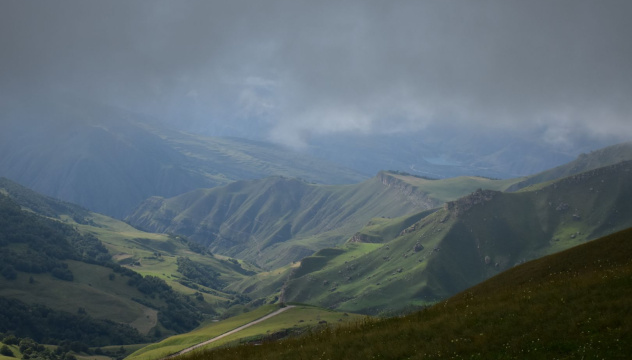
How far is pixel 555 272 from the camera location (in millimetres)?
55594

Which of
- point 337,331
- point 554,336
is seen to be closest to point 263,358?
point 337,331

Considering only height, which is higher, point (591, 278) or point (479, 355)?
point (591, 278)

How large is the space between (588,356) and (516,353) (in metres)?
4.17

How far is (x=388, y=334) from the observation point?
39531 millimetres

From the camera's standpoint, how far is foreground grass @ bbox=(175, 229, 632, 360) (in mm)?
32188

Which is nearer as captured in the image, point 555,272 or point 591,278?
point 591,278

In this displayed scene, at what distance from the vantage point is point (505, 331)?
35.6 m

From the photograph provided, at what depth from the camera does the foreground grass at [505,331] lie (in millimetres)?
32188

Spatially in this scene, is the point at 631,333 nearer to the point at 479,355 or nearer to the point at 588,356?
the point at 588,356

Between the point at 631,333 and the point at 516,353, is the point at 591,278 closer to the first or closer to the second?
the point at 631,333

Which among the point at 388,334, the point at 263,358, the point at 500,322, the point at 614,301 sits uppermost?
the point at 614,301

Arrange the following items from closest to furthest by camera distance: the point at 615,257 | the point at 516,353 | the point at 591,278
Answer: the point at 516,353 → the point at 591,278 → the point at 615,257

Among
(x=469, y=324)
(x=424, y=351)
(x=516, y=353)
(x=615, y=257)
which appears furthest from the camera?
(x=615, y=257)

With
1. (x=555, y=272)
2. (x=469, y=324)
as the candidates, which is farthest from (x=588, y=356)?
(x=555, y=272)
